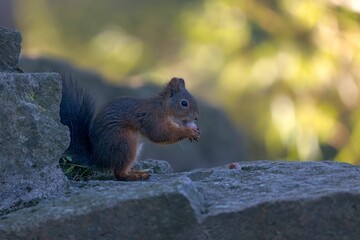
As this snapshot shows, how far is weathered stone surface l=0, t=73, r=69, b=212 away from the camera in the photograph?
121 inches

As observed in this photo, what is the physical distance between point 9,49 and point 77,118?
64cm

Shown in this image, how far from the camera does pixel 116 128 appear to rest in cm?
390

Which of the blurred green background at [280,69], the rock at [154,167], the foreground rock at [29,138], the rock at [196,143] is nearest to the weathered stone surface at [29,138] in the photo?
the foreground rock at [29,138]

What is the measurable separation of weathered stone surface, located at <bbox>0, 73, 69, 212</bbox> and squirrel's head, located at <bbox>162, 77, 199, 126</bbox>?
1244 mm

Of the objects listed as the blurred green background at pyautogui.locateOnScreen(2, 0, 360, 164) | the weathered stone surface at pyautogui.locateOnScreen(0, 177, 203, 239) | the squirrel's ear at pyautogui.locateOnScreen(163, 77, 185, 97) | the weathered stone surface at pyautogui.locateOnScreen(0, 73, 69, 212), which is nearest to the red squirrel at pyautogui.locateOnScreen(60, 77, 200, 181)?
the squirrel's ear at pyautogui.locateOnScreen(163, 77, 185, 97)

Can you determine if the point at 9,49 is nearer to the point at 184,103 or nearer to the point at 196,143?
the point at 184,103

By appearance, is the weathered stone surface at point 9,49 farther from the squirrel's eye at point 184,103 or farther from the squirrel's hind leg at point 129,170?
the squirrel's eye at point 184,103

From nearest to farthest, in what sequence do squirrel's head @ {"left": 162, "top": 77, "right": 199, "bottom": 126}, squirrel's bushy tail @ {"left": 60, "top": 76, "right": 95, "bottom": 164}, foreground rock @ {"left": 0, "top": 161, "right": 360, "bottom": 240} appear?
foreground rock @ {"left": 0, "top": 161, "right": 360, "bottom": 240} < squirrel's bushy tail @ {"left": 60, "top": 76, "right": 95, "bottom": 164} < squirrel's head @ {"left": 162, "top": 77, "right": 199, "bottom": 126}

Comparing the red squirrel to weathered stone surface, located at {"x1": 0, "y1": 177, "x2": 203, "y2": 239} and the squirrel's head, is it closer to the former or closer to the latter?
the squirrel's head

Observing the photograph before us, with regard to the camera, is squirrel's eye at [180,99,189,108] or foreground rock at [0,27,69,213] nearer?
foreground rock at [0,27,69,213]

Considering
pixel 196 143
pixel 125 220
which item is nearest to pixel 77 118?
pixel 125 220

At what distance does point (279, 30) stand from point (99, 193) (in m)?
7.27

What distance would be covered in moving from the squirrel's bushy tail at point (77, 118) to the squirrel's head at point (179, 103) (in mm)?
511

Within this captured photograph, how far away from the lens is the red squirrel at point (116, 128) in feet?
12.6
